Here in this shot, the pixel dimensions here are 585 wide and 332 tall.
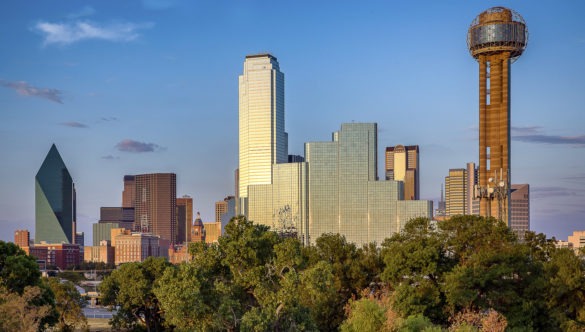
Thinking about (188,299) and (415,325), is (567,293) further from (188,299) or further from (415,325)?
(188,299)

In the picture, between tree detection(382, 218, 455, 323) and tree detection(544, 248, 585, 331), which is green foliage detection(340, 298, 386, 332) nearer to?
tree detection(382, 218, 455, 323)

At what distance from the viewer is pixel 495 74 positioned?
152000 millimetres

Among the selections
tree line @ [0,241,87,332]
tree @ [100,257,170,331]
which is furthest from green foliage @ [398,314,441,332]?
tree @ [100,257,170,331]

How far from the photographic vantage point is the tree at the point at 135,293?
61.0 m

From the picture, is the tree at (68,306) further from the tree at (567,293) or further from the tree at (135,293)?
the tree at (567,293)

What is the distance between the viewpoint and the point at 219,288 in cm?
3772

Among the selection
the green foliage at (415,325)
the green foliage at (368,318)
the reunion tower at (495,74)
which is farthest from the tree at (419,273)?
the reunion tower at (495,74)

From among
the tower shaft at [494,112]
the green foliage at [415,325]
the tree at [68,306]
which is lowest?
the tree at [68,306]

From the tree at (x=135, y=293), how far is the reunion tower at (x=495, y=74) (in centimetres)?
10037

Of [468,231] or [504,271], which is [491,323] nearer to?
[504,271]

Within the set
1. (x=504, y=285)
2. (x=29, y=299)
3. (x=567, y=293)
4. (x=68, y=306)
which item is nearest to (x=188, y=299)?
(x=29, y=299)

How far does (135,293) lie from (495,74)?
110780mm

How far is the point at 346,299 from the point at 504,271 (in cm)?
1286

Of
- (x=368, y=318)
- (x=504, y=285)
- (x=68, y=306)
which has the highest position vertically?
(x=504, y=285)
